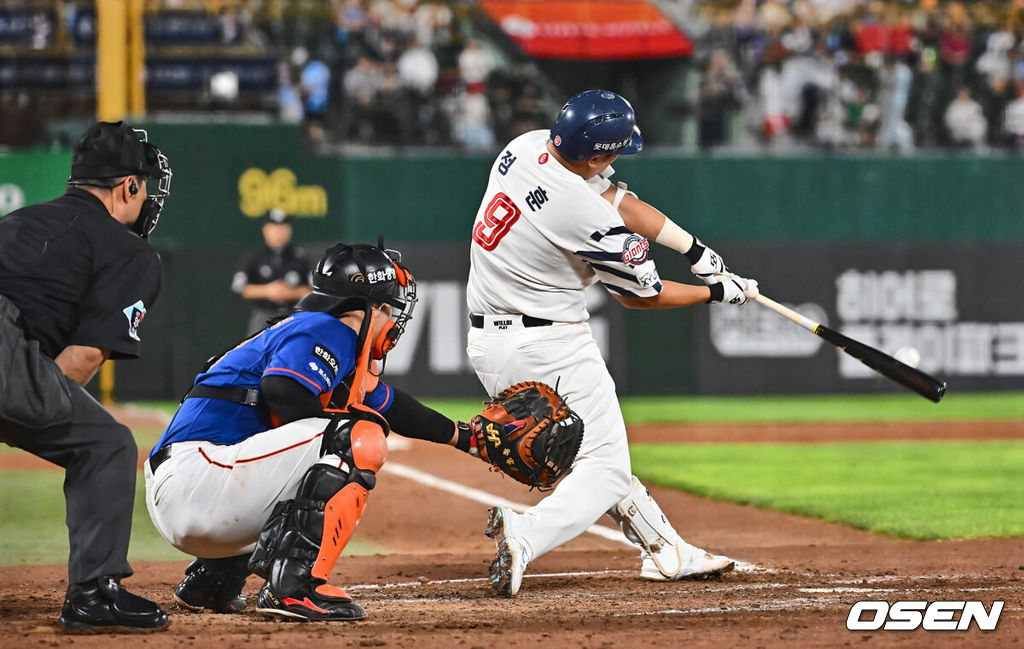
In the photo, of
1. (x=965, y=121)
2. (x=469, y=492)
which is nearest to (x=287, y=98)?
(x=965, y=121)

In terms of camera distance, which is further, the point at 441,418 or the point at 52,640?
the point at 441,418

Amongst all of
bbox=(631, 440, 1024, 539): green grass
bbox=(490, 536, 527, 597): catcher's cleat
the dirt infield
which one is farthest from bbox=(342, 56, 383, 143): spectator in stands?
bbox=(490, 536, 527, 597): catcher's cleat

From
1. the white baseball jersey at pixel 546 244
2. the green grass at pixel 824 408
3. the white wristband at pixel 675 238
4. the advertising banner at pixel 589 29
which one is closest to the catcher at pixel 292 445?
the white baseball jersey at pixel 546 244

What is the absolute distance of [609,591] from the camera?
20.1ft

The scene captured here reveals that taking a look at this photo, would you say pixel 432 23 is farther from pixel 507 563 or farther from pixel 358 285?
pixel 358 285

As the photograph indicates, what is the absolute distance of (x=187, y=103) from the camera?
58.1ft

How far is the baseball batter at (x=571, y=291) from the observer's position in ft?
20.0

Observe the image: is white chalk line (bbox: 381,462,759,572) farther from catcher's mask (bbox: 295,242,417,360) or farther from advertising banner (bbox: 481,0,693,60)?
advertising banner (bbox: 481,0,693,60)

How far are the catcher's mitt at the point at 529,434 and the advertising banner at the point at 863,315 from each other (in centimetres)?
1298

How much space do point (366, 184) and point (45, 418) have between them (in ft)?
43.4

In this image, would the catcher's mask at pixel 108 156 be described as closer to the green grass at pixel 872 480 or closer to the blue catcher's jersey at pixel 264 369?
the blue catcher's jersey at pixel 264 369

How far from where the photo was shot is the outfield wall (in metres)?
18.1

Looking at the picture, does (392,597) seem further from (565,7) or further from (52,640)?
(565,7)

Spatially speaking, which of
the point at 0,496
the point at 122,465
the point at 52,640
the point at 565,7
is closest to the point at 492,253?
the point at 122,465
